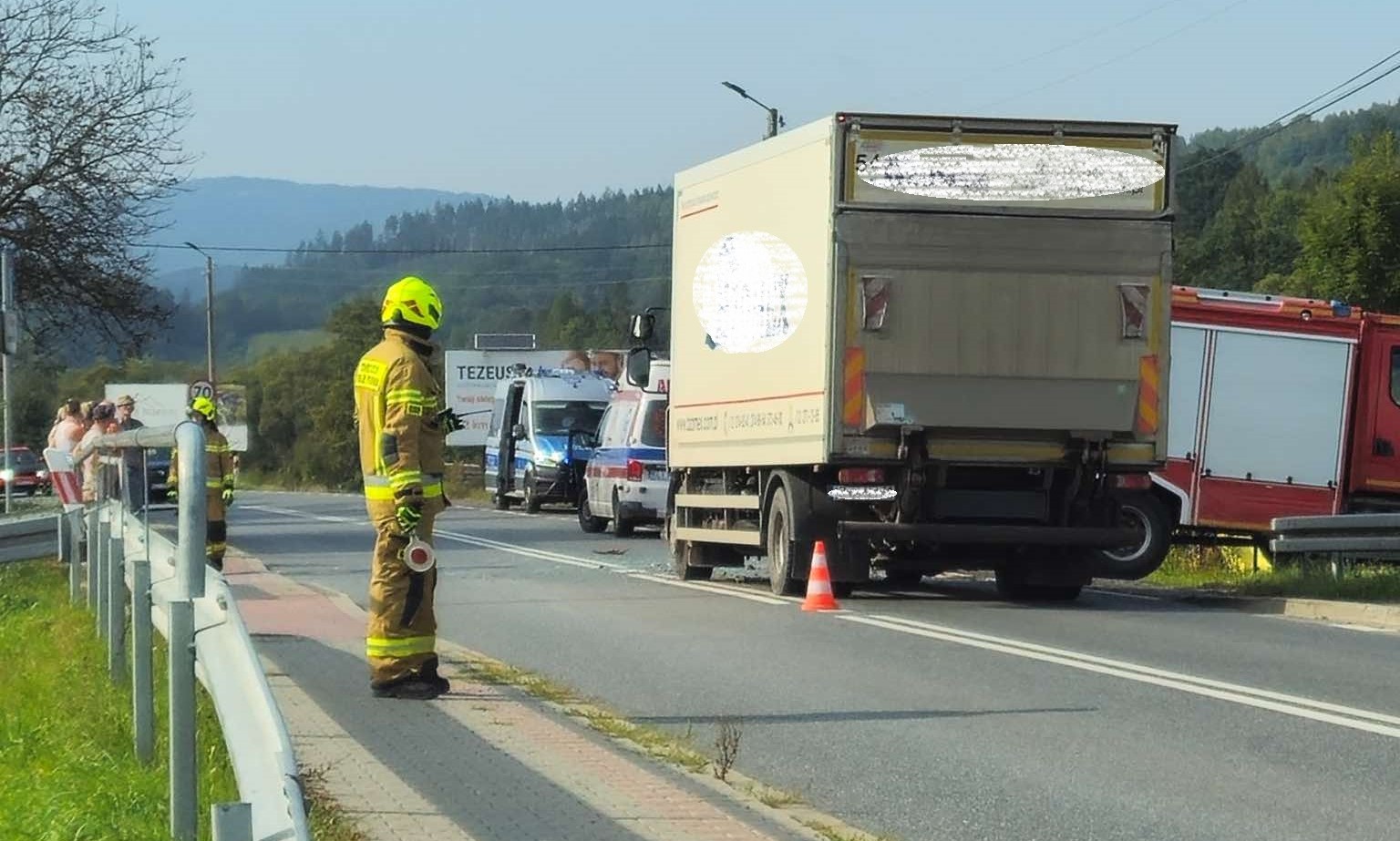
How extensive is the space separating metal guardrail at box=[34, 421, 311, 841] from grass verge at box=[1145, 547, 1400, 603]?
36.4ft

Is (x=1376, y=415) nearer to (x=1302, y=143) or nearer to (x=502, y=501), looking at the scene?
(x=502, y=501)

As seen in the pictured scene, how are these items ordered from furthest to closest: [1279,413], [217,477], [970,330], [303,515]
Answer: [303,515], [1279,413], [970,330], [217,477]

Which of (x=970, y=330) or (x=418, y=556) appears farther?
(x=970, y=330)

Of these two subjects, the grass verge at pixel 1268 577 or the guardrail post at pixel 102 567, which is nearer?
the guardrail post at pixel 102 567

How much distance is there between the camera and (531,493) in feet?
133

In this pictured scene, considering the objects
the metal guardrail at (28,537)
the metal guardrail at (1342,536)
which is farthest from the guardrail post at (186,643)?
the metal guardrail at (1342,536)

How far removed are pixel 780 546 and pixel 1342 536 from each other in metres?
4.86

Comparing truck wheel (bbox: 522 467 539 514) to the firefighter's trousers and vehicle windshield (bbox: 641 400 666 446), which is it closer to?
vehicle windshield (bbox: 641 400 666 446)

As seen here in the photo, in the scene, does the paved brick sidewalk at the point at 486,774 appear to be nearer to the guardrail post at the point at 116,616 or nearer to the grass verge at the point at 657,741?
the grass verge at the point at 657,741

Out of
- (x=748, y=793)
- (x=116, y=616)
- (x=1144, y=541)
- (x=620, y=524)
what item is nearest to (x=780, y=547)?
(x=1144, y=541)

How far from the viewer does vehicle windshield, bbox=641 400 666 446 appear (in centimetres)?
2884

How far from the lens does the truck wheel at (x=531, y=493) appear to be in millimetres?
40406

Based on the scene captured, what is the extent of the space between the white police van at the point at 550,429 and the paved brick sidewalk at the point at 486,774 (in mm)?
28323

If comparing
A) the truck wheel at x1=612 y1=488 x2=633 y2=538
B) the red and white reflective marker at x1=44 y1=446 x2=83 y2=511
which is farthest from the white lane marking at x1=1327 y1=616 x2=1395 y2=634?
the truck wheel at x1=612 y1=488 x2=633 y2=538
